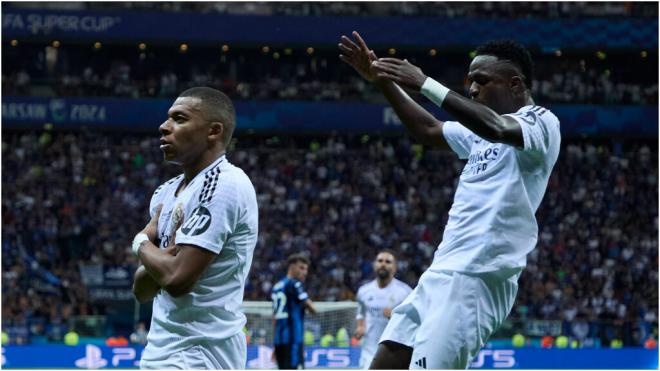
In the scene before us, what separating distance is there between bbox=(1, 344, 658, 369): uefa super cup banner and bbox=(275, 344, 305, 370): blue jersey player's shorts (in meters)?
3.75

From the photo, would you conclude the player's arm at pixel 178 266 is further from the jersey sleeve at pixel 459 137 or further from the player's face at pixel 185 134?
the jersey sleeve at pixel 459 137

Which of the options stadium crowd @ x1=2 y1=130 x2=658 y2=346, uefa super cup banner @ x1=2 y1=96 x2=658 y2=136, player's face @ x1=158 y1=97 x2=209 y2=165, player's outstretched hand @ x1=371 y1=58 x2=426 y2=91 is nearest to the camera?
player's face @ x1=158 y1=97 x2=209 y2=165

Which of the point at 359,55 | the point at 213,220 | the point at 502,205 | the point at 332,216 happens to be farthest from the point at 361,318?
the point at 332,216

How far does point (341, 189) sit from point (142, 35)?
8.72 m

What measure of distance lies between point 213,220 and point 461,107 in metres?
1.27

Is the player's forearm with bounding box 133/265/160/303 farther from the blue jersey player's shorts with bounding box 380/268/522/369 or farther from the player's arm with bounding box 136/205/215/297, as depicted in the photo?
the blue jersey player's shorts with bounding box 380/268/522/369

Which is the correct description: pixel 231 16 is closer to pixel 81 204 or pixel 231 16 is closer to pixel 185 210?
pixel 81 204

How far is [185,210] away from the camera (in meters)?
4.99

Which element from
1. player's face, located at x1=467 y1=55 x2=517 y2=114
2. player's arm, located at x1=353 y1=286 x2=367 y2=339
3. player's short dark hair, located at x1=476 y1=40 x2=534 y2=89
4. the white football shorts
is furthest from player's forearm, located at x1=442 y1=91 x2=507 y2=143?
player's arm, located at x1=353 y1=286 x2=367 y2=339

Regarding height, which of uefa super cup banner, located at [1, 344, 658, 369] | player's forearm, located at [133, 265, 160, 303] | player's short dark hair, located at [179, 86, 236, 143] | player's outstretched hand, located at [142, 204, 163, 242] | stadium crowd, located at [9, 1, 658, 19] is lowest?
uefa super cup banner, located at [1, 344, 658, 369]

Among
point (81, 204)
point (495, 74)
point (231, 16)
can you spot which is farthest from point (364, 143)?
point (495, 74)

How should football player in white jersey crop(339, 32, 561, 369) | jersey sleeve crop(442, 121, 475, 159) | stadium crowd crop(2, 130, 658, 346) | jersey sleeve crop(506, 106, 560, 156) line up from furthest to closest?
1. stadium crowd crop(2, 130, 658, 346)
2. jersey sleeve crop(442, 121, 475, 159)
3. football player in white jersey crop(339, 32, 561, 369)
4. jersey sleeve crop(506, 106, 560, 156)

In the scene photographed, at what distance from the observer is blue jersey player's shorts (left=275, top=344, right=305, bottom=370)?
15.9 meters

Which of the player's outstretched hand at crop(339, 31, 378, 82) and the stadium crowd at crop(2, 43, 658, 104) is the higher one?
the stadium crowd at crop(2, 43, 658, 104)
